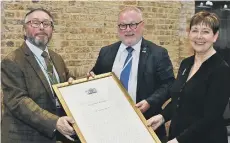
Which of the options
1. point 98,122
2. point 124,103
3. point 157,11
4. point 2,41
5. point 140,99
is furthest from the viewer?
point 157,11

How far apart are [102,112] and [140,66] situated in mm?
704

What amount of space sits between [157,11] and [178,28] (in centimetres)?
59

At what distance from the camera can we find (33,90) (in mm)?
2889

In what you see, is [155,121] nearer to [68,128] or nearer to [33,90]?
[68,128]

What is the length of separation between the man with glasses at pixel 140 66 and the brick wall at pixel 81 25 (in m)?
1.83

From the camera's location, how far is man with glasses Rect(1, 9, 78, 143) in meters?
2.78

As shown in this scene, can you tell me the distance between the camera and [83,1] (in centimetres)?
521

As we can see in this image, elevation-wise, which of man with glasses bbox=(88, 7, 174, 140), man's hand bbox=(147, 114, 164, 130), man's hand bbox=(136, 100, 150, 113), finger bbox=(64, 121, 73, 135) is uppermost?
man with glasses bbox=(88, 7, 174, 140)

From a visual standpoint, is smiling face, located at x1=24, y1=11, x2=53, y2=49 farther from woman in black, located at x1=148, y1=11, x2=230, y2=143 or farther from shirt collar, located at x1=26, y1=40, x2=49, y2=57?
woman in black, located at x1=148, y1=11, x2=230, y2=143

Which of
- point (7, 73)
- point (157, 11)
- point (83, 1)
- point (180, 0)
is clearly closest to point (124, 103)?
point (7, 73)

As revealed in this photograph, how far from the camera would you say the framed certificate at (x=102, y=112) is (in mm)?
2615

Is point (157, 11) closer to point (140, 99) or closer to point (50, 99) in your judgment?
point (140, 99)

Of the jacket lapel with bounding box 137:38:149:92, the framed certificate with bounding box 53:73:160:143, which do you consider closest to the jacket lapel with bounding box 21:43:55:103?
the framed certificate with bounding box 53:73:160:143

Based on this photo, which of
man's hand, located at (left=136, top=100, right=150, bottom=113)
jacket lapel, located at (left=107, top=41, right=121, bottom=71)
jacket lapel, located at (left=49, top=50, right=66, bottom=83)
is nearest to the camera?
man's hand, located at (left=136, top=100, right=150, bottom=113)
